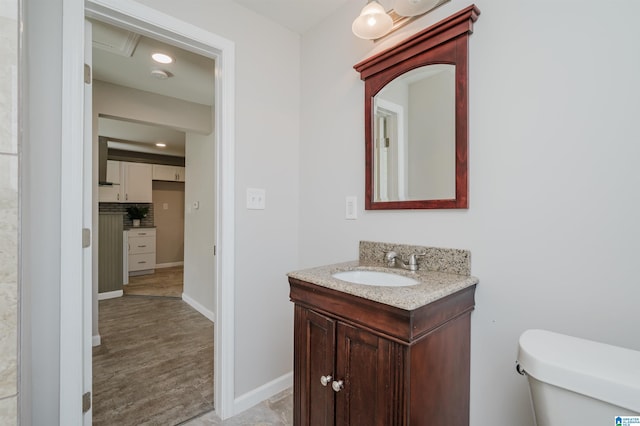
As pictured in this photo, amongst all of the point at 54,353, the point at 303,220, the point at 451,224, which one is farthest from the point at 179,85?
the point at 451,224

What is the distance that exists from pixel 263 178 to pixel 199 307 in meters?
2.41

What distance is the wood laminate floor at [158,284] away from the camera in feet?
13.8

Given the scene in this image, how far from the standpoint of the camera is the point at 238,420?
5.34ft

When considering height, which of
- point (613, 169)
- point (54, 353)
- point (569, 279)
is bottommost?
point (54, 353)

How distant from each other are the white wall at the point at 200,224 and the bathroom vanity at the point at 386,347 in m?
2.27

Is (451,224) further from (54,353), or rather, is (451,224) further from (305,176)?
(54,353)

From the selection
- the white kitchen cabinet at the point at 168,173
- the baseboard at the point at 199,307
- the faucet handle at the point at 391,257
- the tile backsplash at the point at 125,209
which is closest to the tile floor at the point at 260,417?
the faucet handle at the point at 391,257

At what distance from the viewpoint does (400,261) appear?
1434 millimetres

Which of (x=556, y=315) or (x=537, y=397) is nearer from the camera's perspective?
(x=537, y=397)

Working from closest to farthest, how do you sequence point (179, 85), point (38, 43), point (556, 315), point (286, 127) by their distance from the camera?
point (556, 315)
point (38, 43)
point (286, 127)
point (179, 85)

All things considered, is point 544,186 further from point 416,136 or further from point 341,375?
point 341,375

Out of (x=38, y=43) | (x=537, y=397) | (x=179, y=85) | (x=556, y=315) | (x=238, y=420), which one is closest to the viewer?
(x=537, y=397)

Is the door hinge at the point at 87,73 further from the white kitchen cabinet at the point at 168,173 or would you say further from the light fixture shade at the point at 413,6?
the white kitchen cabinet at the point at 168,173

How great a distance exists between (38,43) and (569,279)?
221 cm
